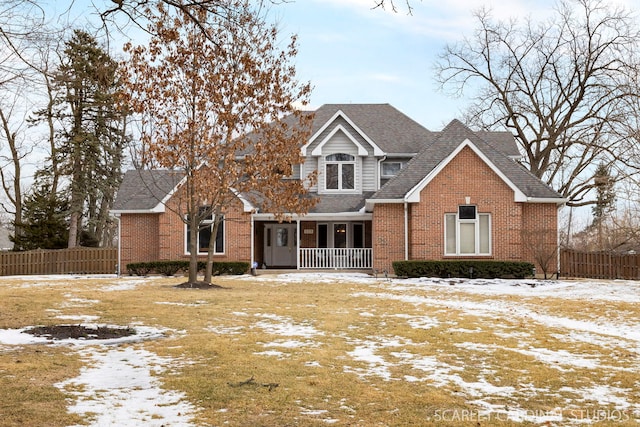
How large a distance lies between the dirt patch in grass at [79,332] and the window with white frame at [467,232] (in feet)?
58.9

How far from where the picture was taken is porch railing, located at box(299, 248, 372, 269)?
29.9m

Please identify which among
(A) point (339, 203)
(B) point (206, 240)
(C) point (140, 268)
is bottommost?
(C) point (140, 268)

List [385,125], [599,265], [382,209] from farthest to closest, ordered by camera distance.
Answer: [385,125] → [382,209] → [599,265]

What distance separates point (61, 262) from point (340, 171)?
50.6 feet

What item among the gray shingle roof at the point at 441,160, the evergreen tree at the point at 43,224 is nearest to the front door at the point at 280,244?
the gray shingle roof at the point at 441,160

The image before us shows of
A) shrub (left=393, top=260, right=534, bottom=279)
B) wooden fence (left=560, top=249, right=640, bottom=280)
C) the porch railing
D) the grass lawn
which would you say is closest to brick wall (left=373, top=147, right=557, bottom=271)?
shrub (left=393, top=260, right=534, bottom=279)

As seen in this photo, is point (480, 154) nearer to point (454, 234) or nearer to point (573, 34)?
point (454, 234)

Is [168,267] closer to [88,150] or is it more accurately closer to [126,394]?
[88,150]

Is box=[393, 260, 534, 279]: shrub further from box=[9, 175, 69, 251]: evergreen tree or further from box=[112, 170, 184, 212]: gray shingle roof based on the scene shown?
box=[9, 175, 69, 251]: evergreen tree

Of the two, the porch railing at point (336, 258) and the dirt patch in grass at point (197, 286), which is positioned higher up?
the porch railing at point (336, 258)

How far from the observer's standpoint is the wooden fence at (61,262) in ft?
109

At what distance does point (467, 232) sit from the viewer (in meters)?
27.2

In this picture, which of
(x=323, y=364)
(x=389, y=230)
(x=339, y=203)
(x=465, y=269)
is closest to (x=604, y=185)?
(x=465, y=269)

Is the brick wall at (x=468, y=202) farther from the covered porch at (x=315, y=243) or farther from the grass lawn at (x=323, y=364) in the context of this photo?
the grass lawn at (x=323, y=364)
